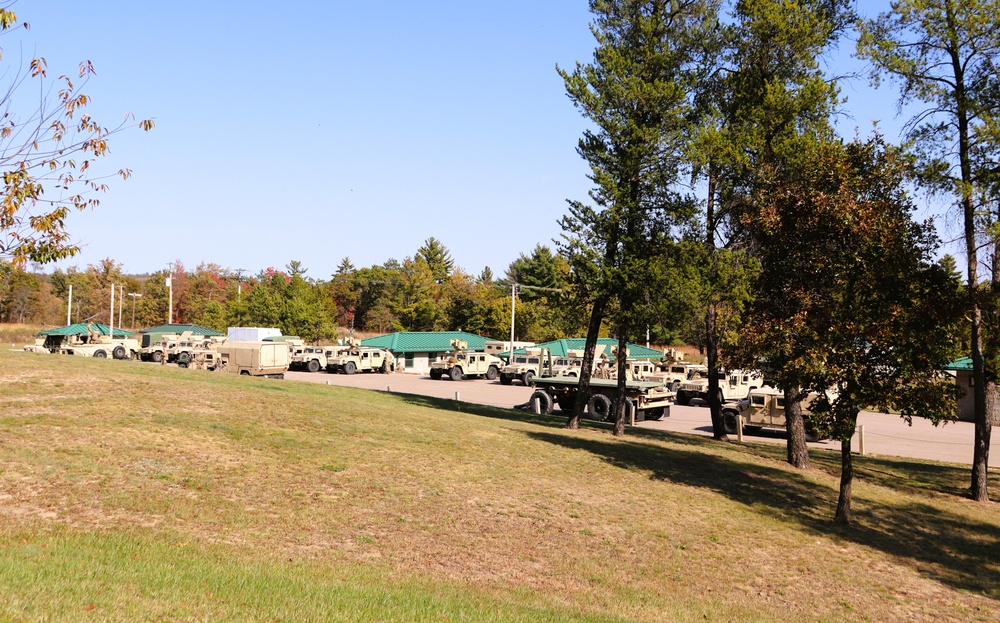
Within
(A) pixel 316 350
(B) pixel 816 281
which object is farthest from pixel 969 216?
(A) pixel 316 350

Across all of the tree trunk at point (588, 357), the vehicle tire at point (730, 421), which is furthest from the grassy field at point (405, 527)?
the vehicle tire at point (730, 421)

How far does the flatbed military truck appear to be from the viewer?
3089 cm

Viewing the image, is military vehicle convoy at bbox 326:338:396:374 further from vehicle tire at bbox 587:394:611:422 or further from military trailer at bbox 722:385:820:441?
military trailer at bbox 722:385:820:441

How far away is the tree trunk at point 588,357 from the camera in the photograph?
73.1 ft

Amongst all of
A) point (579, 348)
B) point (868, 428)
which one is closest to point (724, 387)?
point (868, 428)

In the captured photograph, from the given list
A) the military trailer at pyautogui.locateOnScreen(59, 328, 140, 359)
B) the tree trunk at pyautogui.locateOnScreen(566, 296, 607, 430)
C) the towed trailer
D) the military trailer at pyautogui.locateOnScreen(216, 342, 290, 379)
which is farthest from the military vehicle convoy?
the tree trunk at pyautogui.locateOnScreen(566, 296, 607, 430)

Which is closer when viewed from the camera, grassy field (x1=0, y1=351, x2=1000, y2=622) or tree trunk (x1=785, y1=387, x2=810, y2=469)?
grassy field (x1=0, y1=351, x2=1000, y2=622)

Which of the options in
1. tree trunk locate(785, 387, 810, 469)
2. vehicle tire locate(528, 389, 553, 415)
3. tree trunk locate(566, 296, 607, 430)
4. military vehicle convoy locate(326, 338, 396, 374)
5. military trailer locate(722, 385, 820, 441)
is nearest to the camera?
tree trunk locate(785, 387, 810, 469)

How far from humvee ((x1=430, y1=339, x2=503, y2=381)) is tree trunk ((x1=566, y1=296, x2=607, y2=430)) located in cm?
3042

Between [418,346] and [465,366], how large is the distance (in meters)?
9.14

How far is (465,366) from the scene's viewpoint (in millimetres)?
55125

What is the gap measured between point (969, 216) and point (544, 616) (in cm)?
1475

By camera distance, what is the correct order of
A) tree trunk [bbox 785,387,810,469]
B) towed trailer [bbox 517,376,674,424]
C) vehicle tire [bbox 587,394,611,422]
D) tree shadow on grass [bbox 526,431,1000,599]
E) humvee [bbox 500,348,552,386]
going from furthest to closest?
humvee [bbox 500,348,552,386], towed trailer [bbox 517,376,674,424], vehicle tire [bbox 587,394,611,422], tree trunk [bbox 785,387,810,469], tree shadow on grass [bbox 526,431,1000,599]

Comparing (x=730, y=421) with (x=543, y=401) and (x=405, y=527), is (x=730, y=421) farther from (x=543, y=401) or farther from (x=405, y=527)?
(x=405, y=527)
